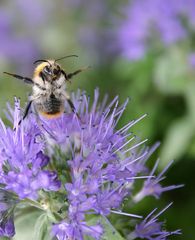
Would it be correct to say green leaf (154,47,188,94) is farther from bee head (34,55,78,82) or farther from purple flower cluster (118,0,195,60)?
bee head (34,55,78,82)

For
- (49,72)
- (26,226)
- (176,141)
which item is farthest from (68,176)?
(176,141)

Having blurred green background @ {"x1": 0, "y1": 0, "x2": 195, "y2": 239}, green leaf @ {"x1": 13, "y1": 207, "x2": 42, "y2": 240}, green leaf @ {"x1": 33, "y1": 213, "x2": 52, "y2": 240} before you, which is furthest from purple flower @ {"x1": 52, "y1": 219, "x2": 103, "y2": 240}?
blurred green background @ {"x1": 0, "y1": 0, "x2": 195, "y2": 239}

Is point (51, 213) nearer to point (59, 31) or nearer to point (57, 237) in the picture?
point (57, 237)

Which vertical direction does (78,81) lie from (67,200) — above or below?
above

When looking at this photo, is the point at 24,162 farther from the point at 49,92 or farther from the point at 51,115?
the point at 49,92

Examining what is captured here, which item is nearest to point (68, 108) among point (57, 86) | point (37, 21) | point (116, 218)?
point (57, 86)

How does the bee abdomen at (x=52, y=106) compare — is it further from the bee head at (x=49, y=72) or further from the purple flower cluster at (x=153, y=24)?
the purple flower cluster at (x=153, y=24)

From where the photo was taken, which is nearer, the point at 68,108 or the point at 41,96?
the point at 41,96
